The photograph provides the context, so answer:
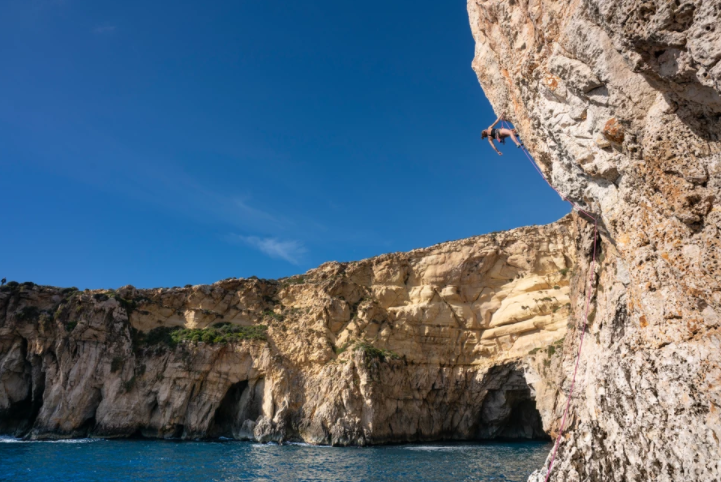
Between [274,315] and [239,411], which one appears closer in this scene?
[239,411]

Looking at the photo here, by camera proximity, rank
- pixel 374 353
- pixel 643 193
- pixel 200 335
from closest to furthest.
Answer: pixel 643 193, pixel 374 353, pixel 200 335

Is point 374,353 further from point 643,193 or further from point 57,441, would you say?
point 643,193

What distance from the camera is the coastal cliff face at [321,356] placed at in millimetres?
36938

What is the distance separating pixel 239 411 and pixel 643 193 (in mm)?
37920

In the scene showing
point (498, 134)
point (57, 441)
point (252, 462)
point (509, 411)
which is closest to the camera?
point (498, 134)

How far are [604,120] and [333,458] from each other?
23950 mm

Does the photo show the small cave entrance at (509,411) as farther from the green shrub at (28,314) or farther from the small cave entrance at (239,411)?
the green shrub at (28,314)

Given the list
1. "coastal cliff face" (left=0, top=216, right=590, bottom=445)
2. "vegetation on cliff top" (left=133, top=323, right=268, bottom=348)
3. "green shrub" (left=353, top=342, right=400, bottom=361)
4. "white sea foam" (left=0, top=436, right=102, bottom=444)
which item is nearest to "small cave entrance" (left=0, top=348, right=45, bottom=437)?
"coastal cliff face" (left=0, top=216, right=590, bottom=445)

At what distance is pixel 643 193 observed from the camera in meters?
8.86

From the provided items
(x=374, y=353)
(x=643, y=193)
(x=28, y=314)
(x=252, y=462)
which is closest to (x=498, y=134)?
(x=643, y=193)

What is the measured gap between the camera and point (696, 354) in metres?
7.41

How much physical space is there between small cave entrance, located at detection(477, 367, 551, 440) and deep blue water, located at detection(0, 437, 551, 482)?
679cm

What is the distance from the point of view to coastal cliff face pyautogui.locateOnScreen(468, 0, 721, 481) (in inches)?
277

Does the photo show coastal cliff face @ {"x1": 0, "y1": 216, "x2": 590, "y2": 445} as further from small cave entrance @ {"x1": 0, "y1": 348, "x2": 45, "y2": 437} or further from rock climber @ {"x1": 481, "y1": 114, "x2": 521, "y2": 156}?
rock climber @ {"x1": 481, "y1": 114, "x2": 521, "y2": 156}
